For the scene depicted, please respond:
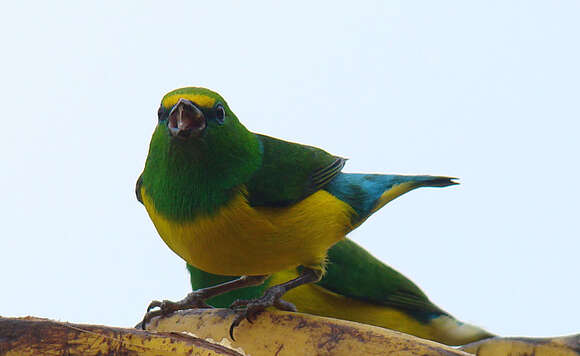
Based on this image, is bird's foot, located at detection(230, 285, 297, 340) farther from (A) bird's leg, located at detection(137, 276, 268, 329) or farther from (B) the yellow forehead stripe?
(B) the yellow forehead stripe

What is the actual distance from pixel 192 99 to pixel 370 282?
1689mm

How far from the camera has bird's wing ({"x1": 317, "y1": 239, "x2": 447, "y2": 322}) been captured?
10.9 ft

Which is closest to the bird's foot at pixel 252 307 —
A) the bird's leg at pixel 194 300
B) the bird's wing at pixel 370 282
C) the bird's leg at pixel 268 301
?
the bird's leg at pixel 268 301

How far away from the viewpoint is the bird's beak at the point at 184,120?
2.00 meters

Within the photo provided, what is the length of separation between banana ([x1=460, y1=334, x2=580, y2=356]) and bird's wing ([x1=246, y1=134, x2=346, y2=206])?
30.1 inches

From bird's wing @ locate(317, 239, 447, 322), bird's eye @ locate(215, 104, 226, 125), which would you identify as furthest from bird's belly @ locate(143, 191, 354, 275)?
bird's wing @ locate(317, 239, 447, 322)

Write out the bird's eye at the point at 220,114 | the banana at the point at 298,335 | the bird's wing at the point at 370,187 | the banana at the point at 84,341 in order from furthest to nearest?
the bird's wing at the point at 370,187 < the bird's eye at the point at 220,114 < the banana at the point at 298,335 < the banana at the point at 84,341

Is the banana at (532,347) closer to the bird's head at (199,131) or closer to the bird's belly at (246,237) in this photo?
the bird's belly at (246,237)

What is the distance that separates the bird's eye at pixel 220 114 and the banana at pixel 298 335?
0.59 meters

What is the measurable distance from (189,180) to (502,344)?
1.09 m

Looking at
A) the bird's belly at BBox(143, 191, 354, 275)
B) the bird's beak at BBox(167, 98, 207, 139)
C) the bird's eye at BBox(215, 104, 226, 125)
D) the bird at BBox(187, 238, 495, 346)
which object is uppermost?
the bird's eye at BBox(215, 104, 226, 125)

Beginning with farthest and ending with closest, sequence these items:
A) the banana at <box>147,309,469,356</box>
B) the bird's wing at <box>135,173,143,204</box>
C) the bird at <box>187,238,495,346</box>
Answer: the bird at <box>187,238,495,346</box> → the bird's wing at <box>135,173,143,204</box> → the banana at <box>147,309,469,356</box>

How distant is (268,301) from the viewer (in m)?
2.14

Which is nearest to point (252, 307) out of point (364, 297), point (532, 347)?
point (532, 347)
